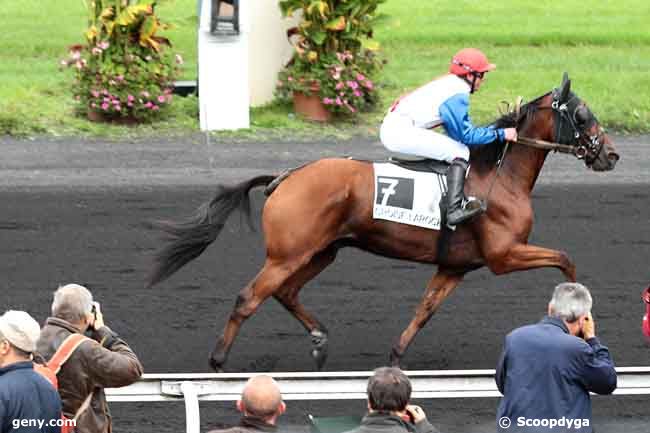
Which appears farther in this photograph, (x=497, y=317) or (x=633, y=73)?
(x=633, y=73)

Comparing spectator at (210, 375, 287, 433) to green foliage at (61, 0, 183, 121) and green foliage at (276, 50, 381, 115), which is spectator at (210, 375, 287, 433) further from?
green foliage at (276, 50, 381, 115)

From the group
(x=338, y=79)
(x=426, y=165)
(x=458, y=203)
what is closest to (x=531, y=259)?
(x=458, y=203)

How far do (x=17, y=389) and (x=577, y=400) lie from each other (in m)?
2.10

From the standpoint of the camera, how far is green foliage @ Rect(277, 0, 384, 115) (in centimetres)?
1527

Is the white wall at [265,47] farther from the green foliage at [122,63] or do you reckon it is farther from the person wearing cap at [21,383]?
the person wearing cap at [21,383]

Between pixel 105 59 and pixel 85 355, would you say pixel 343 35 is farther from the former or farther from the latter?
pixel 85 355

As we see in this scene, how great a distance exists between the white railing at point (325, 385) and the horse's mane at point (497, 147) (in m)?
2.25

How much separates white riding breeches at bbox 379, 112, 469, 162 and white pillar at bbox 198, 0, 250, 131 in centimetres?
656

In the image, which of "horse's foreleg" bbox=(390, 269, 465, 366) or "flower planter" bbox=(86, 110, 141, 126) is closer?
"horse's foreleg" bbox=(390, 269, 465, 366)

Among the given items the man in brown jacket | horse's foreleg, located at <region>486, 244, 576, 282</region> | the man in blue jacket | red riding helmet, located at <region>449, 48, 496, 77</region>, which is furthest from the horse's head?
the man in brown jacket

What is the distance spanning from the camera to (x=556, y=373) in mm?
5723

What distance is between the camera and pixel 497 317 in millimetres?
9281

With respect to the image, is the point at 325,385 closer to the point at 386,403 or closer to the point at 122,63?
the point at 386,403

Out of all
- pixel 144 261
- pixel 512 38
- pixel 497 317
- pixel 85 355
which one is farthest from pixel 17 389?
pixel 512 38
